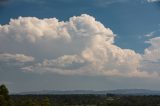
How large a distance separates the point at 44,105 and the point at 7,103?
2021 centimetres

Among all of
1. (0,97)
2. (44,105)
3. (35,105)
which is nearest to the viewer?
(0,97)

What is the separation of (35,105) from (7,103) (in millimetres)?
13980

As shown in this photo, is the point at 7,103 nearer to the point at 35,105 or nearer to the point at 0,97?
the point at 0,97

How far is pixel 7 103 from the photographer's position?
76.6 m

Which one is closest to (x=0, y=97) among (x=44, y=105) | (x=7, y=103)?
(x=7, y=103)

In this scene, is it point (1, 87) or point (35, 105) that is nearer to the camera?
point (1, 87)

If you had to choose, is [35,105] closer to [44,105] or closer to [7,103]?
[44,105]

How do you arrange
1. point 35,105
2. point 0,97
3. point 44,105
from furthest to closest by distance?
1. point 44,105
2. point 35,105
3. point 0,97

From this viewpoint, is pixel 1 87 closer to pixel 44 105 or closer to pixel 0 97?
pixel 0 97

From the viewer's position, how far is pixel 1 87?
77188 mm

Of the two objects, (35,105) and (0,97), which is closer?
(0,97)

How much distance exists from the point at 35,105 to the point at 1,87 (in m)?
14.6

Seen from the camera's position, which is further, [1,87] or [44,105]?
[44,105]

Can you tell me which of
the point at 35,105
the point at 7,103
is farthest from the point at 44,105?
the point at 7,103
